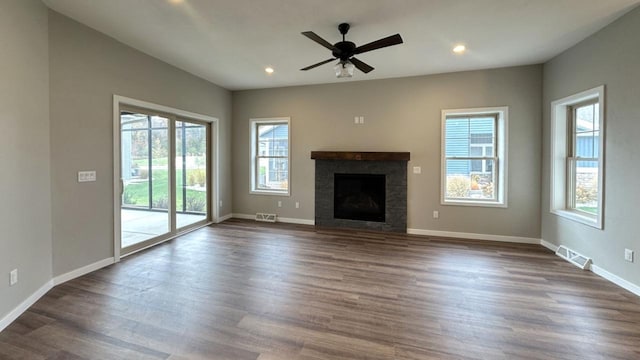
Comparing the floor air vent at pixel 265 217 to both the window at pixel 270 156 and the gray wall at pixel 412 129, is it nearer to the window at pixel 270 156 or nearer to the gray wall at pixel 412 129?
the gray wall at pixel 412 129

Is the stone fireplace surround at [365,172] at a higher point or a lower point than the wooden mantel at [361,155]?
lower

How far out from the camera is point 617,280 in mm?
3082

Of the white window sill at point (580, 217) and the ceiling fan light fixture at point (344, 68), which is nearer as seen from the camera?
the ceiling fan light fixture at point (344, 68)

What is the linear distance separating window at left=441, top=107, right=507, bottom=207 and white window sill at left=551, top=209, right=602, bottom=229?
801 mm

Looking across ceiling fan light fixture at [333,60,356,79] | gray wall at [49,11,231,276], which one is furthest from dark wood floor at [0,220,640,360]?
ceiling fan light fixture at [333,60,356,79]

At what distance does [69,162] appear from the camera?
3098mm

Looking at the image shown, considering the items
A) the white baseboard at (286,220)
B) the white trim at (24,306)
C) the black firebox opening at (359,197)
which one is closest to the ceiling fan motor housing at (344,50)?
the black firebox opening at (359,197)

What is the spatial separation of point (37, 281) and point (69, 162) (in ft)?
4.04

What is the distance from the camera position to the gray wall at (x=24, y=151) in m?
2.28

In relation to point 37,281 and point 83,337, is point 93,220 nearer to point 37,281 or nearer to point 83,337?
point 37,281

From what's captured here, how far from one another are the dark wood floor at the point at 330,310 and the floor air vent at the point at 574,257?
0.39 ft

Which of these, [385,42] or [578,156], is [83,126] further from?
[578,156]

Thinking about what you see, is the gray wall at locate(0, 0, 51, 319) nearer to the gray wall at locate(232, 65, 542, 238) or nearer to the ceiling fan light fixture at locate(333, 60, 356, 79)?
the ceiling fan light fixture at locate(333, 60, 356, 79)

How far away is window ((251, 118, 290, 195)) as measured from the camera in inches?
241
